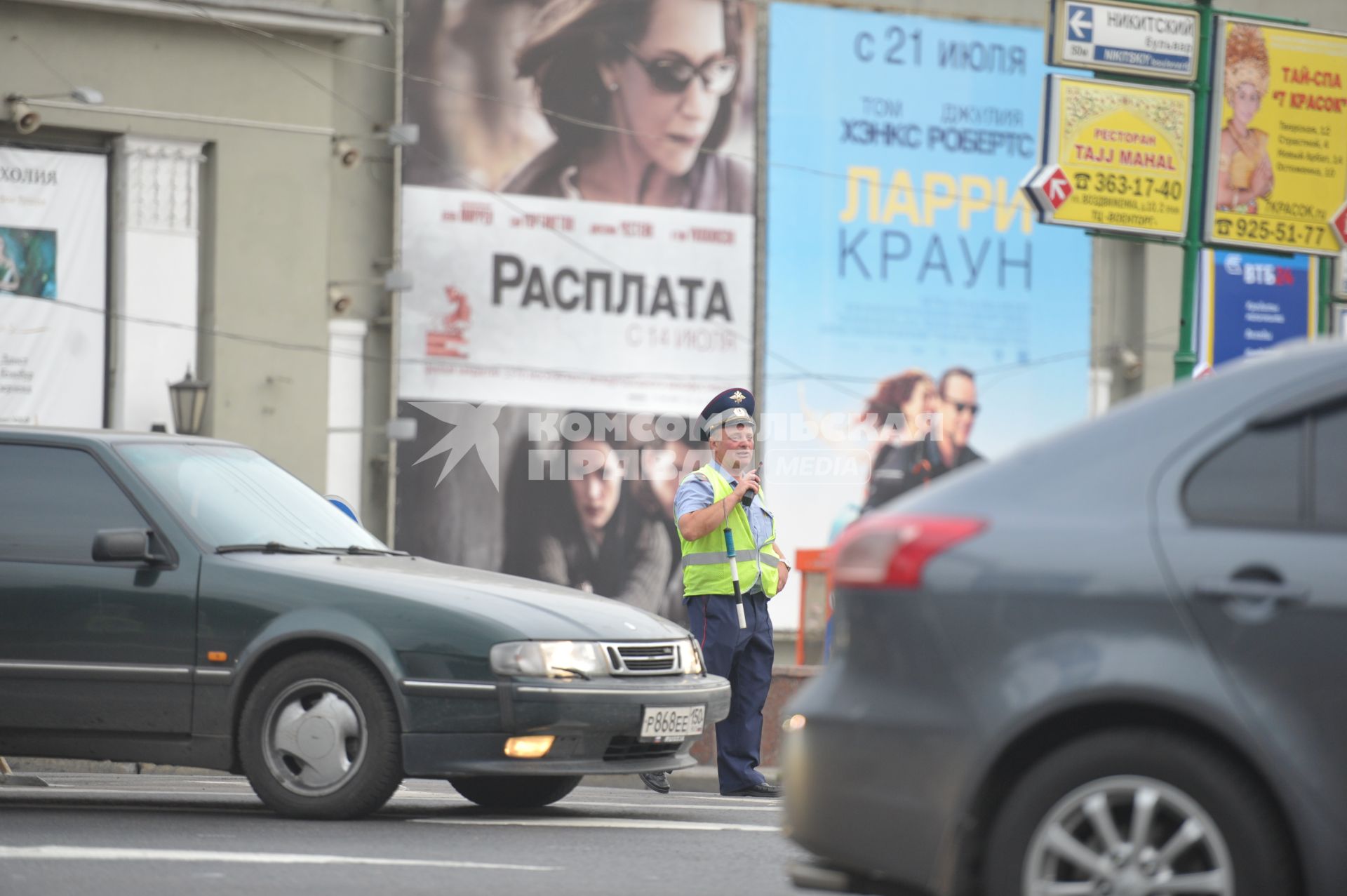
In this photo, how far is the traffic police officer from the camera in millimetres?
10258

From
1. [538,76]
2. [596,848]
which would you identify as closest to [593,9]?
[538,76]

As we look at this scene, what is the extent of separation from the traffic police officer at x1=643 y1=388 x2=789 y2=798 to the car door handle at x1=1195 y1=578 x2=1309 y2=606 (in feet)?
18.5

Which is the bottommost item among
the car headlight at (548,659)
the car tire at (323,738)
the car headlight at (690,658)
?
the car tire at (323,738)

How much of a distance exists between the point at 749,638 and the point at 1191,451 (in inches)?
226

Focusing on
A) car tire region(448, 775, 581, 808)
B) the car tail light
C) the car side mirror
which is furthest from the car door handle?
car tire region(448, 775, 581, 808)

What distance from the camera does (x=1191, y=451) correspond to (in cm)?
475

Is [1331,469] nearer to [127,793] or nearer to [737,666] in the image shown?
[737,666]

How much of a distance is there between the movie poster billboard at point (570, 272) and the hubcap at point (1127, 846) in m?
22.1

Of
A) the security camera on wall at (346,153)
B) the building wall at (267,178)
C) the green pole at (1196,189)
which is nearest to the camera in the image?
the green pole at (1196,189)

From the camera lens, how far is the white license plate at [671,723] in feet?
27.9

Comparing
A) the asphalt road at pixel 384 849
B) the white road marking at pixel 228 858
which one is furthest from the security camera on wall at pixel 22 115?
the white road marking at pixel 228 858

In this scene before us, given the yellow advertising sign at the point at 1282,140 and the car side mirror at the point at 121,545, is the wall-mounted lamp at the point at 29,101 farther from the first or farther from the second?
the car side mirror at the point at 121,545

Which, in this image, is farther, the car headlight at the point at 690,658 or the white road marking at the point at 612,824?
the car headlight at the point at 690,658

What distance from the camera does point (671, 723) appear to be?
8.63 metres
